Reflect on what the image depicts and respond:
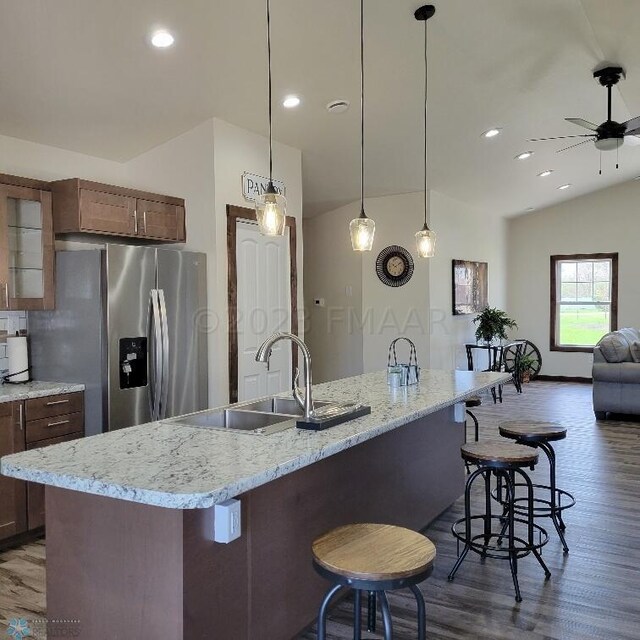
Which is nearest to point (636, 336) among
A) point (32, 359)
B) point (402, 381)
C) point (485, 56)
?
point (485, 56)

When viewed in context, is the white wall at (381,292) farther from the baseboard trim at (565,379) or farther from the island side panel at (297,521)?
the island side panel at (297,521)

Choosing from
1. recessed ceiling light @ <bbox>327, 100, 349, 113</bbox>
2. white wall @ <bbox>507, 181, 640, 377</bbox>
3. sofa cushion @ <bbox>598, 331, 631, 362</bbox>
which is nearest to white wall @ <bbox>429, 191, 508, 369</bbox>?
white wall @ <bbox>507, 181, 640, 377</bbox>

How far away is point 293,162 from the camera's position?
221 inches

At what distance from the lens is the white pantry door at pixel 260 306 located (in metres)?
4.98

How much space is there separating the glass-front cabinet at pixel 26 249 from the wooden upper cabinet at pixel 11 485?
0.70 m

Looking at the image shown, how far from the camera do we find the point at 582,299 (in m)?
10.2

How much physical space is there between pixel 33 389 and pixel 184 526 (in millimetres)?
2367

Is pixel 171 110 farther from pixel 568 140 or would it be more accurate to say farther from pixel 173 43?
pixel 568 140

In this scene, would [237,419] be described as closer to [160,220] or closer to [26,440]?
[26,440]

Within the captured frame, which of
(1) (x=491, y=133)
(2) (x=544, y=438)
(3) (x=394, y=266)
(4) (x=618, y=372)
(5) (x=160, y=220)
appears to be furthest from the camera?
→ (3) (x=394, y=266)

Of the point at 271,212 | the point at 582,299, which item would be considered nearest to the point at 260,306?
the point at 271,212

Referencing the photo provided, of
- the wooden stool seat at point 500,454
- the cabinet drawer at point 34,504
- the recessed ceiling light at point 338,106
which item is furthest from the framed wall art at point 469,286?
the cabinet drawer at point 34,504

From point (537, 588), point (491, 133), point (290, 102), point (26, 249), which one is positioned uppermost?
point (491, 133)

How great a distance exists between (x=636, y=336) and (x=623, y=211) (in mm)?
3081
